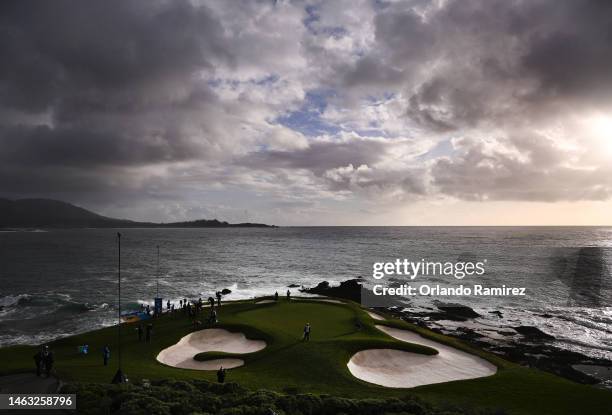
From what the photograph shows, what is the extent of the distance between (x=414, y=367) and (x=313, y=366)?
8.56 metres

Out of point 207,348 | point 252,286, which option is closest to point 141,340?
point 207,348

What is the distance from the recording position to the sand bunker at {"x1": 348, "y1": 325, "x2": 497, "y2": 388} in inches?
1037

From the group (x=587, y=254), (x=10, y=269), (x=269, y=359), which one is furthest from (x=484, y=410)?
(x=587, y=254)

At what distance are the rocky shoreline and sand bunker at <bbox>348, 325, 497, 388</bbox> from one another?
10.7 metres

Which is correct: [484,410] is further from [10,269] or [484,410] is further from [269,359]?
[10,269]

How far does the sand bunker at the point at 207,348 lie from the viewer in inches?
1126

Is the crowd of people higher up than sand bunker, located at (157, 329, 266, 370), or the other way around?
the crowd of people

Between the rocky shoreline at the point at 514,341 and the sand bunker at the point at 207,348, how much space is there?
26723 millimetres

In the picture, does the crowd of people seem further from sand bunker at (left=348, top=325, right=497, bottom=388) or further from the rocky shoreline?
the rocky shoreline

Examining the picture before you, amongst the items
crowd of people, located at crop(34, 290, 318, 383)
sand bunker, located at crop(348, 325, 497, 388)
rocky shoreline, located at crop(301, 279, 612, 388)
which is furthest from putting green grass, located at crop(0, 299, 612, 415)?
rocky shoreline, located at crop(301, 279, 612, 388)

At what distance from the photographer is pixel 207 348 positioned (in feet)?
107

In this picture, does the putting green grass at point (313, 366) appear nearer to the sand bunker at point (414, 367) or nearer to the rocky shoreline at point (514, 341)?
the sand bunker at point (414, 367)

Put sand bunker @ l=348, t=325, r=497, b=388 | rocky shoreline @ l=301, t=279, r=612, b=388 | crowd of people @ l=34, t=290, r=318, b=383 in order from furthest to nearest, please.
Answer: rocky shoreline @ l=301, t=279, r=612, b=388
sand bunker @ l=348, t=325, r=497, b=388
crowd of people @ l=34, t=290, r=318, b=383

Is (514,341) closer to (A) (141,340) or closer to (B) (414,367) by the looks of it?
(B) (414,367)
